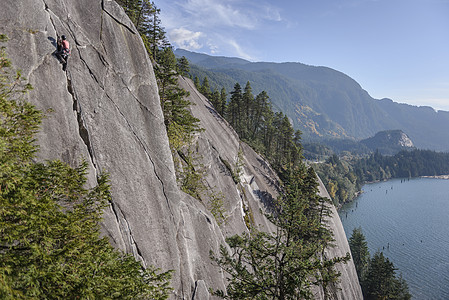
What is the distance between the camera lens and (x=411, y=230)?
94812 mm

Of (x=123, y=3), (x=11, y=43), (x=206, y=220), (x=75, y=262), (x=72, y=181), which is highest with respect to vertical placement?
(x=123, y=3)

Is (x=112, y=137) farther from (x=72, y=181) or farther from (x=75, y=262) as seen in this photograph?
(x=75, y=262)

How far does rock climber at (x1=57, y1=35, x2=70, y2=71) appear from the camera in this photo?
10546 mm

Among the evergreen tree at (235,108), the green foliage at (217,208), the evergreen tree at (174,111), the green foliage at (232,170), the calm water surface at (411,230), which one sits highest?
the evergreen tree at (235,108)

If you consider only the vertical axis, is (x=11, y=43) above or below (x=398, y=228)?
above

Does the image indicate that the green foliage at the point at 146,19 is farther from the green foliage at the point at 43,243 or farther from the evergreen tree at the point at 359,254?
the evergreen tree at the point at 359,254

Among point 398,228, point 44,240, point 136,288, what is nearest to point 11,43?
point 44,240

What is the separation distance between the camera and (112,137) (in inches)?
481

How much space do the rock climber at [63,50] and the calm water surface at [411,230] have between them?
81400mm

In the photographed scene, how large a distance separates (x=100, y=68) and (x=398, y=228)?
125 m

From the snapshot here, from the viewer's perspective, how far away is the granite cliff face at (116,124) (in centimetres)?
972

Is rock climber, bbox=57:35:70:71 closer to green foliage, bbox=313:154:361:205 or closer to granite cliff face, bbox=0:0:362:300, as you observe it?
granite cliff face, bbox=0:0:362:300

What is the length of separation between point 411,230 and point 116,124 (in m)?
125

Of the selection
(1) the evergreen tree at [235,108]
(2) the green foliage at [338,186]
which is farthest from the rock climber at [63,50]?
(2) the green foliage at [338,186]
